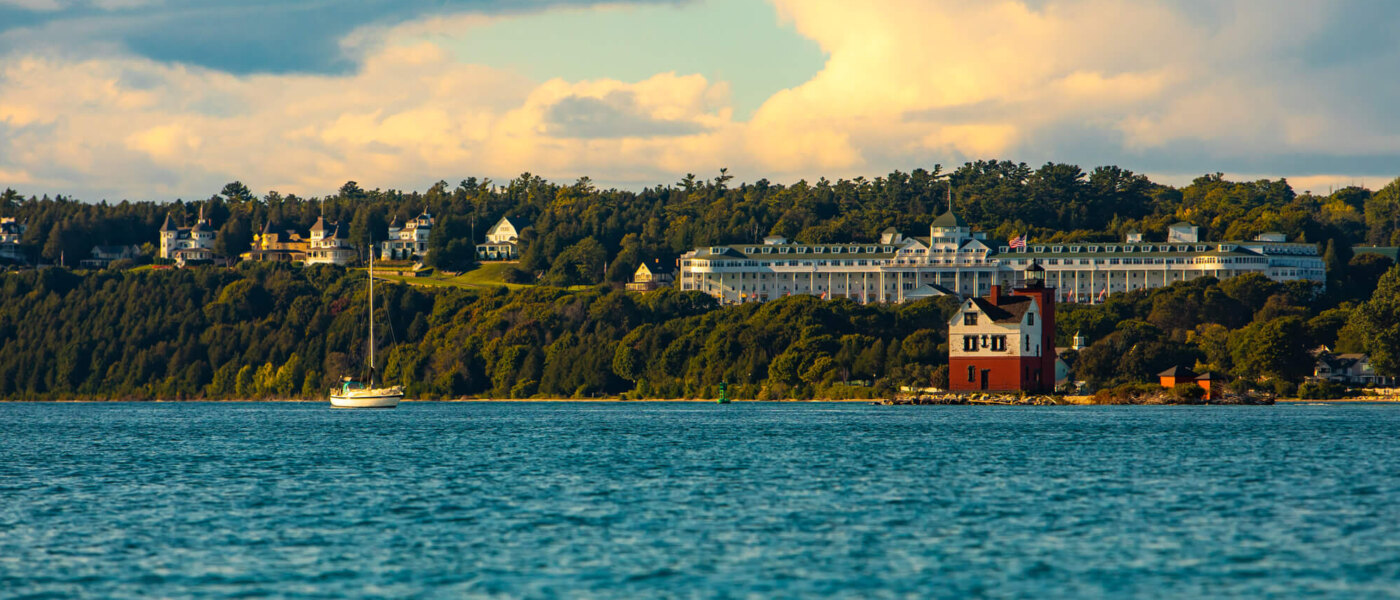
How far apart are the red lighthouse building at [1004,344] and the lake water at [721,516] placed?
39.6m

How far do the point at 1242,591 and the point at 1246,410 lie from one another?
7354 centimetres

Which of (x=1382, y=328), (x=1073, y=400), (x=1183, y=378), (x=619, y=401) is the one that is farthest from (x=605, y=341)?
(x=1382, y=328)

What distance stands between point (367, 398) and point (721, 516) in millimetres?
89949

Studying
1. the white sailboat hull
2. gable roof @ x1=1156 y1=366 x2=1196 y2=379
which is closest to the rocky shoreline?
gable roof @ x1=1156 y1=366 x2=1196 y2=379

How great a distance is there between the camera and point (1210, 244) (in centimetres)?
19050

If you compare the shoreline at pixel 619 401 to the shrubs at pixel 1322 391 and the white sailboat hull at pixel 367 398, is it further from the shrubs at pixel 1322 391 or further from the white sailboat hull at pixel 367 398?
the white sailboat hull at pixel 367 398

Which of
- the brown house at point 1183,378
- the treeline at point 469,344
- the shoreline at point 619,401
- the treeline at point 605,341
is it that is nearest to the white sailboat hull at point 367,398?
the shoreline at point 619,401

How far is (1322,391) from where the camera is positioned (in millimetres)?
109812

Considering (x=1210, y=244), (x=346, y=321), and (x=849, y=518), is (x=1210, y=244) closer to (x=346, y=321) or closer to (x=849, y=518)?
(x=346, y=321)

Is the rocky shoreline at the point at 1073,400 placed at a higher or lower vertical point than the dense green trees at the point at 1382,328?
lower

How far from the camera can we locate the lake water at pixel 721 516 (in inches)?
1115

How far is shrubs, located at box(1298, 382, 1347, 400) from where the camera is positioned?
109312 millimetres

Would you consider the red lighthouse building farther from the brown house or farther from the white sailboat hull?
the white sailboat hull

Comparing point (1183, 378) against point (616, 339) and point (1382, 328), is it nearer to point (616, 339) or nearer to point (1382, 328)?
point (1382, 328)
